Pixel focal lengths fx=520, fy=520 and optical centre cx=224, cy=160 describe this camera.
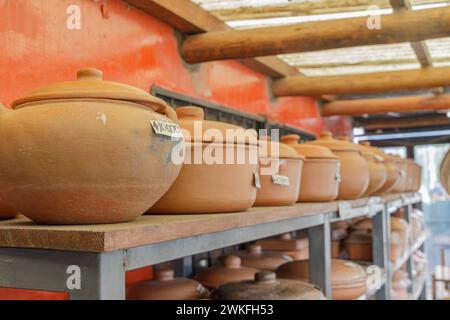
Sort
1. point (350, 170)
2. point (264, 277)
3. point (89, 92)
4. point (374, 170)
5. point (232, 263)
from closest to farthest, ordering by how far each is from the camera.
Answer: point (89, 92), point (264, 277), point (232, 263), point (350, 170), point (374, 170)

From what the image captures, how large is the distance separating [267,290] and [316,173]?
1.95 ft

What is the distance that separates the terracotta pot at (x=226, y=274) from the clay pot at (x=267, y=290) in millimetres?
295

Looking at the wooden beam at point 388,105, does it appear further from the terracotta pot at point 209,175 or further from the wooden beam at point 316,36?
the terracotta pot at point 209,175

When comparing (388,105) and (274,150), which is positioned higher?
(388,105)

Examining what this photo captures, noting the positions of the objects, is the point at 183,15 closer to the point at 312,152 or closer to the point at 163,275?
the point at 312,152

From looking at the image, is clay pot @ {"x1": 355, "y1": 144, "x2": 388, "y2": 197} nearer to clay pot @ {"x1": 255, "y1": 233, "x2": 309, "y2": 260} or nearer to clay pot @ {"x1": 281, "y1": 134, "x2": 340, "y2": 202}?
clay pot @ {"x1": 255, "y1": 233, "x2": 309, "y2": 260}

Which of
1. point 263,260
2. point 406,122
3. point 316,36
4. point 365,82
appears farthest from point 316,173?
point 406,122

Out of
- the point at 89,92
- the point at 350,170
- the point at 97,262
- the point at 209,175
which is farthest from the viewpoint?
the point at 350,170

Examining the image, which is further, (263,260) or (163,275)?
(263,260)

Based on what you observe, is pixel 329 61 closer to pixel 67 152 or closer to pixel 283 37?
pixel 283 37

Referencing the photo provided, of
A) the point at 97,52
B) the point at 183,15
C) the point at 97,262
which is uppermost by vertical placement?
the point at 183,15

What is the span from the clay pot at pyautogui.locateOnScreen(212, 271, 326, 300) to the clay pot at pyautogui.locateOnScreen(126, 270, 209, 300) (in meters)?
0.08

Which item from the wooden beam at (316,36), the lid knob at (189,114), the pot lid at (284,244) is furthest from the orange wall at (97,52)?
the pot lid at (284,244)

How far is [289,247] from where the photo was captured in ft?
10.1
